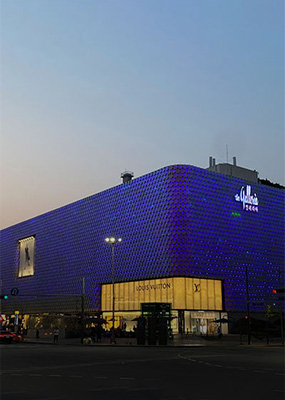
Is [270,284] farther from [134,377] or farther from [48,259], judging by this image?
[134,377]

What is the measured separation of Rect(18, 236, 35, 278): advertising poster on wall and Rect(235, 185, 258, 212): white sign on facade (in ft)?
198

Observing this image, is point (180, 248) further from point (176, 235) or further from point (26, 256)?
point (26, 256)

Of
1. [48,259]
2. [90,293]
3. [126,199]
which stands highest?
[126,199]

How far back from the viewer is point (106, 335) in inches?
3093

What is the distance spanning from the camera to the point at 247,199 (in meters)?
97.3

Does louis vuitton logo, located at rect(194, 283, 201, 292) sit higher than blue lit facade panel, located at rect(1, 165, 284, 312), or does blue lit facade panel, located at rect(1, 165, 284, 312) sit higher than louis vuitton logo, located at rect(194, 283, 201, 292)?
blue lit facade panel, located at rect(1, 165, 284, 312)

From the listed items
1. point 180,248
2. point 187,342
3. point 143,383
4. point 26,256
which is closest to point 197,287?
point 180,248

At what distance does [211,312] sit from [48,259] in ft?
161

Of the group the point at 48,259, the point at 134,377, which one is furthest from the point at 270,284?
the point at 134,377

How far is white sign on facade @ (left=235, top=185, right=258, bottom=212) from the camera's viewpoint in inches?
3792

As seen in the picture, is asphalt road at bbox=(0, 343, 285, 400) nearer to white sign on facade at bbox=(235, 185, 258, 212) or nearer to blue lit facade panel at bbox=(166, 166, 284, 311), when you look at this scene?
blue lit facade panel at bbox=(166, 166, 284, 311)

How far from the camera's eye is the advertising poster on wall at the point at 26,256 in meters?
132

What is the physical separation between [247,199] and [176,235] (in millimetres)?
19994

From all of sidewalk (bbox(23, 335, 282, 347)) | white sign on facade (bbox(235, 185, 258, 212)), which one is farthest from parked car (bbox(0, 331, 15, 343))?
white sign on facade (bbox(235, 185, 258, 212))
